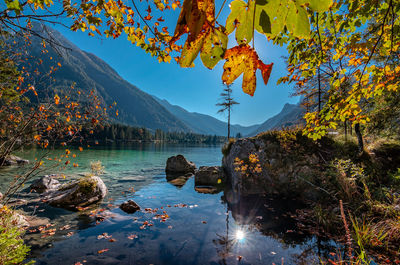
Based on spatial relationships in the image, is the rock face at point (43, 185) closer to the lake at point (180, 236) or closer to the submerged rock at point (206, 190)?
the lake at point (180, 236)

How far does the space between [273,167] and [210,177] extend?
5049 mm

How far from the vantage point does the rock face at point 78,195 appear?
784 cm

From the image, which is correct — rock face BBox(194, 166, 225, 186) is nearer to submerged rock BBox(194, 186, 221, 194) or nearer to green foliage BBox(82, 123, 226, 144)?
submerged rock BBox(194, 186, 221, 194)

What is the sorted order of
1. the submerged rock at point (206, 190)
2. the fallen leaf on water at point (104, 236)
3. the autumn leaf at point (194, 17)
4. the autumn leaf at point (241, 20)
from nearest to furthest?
the autumn leaf at point (194, 17) < the autumn leaf at point (241, 20) < the fallen leaf on water at point (104, 236) < the submerged rock at point (206, 190)

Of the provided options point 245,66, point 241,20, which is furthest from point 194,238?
point 241,20

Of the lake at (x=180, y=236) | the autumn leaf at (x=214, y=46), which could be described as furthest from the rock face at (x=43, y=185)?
the autumn leaf at (x=214, y=46)

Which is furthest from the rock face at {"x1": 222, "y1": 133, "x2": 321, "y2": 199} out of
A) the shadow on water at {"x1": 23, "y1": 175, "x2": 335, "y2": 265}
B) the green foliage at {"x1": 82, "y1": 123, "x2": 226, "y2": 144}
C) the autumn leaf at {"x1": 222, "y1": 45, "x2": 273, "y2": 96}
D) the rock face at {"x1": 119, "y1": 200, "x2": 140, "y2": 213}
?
the green foliage at {"x1": 82, "y1": 123, "x2": 226, "y2": 144}

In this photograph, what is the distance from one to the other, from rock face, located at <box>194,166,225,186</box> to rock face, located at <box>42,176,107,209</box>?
22.0 feet

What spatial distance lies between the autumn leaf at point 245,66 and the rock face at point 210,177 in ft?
41.0

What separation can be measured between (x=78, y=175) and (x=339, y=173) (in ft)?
62.2

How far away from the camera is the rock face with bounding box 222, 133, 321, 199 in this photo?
28.7 feet

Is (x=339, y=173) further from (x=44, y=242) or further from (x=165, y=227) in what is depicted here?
(x=44, y=242)

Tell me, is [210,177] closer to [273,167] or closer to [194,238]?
[273,167]

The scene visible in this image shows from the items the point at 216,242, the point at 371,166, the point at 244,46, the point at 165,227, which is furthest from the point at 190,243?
the point at 371,166
